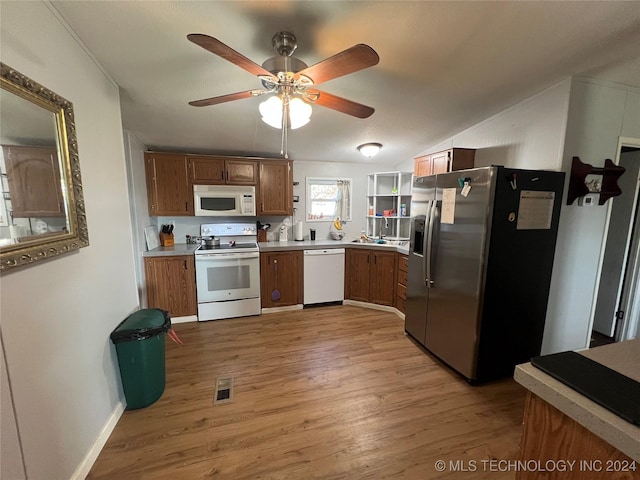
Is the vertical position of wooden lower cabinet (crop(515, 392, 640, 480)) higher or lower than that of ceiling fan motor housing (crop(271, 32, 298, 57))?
lower

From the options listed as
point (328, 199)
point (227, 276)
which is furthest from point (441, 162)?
point (227, 276)

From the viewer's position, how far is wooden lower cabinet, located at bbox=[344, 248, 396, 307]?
3.54 m

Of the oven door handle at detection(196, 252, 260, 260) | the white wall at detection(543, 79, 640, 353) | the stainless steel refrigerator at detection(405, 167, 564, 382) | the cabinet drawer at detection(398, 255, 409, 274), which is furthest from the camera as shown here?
the cabinet drawer at detection(398, 255, 409, 274)

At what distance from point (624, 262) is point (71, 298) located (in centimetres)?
460

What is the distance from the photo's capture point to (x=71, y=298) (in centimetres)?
138

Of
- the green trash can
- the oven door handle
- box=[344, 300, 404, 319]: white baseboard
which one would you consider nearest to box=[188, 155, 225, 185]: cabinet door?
the oven door handle

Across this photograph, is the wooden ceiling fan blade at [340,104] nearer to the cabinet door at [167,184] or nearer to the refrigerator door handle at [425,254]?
Answer: the refrigerator door handle at [425,254]

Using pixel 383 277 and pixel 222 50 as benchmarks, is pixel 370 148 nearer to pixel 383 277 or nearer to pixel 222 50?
pixel 383 277

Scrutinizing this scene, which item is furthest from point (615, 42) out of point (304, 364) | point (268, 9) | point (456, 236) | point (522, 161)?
point (304, 364)

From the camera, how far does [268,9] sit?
4.64ft

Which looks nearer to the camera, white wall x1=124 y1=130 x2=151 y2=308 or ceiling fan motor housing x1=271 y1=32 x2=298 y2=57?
ceiling fan motor housing x1=271 y1=32 x2=298 y2=57

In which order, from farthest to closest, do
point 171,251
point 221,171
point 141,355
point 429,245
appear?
point 221,171, point 171,251, point 429,245, point 141,355

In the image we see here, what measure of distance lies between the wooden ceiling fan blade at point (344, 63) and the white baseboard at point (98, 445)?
2407 mm

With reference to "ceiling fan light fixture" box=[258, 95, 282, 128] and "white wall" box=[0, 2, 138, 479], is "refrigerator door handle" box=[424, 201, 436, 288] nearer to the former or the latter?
"ceiling fan light fixture" box=[258, 95, 282, 128]
